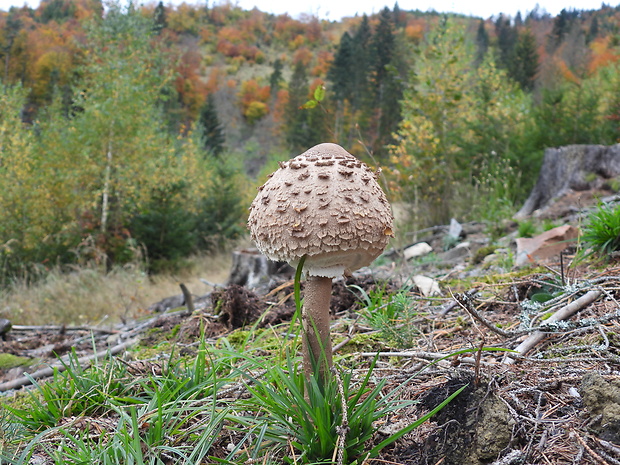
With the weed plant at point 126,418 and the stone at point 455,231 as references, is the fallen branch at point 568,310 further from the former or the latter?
the stone at point 455,231

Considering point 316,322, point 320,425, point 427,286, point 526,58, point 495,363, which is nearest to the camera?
point 320,425

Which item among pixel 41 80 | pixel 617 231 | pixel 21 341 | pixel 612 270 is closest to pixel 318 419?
pixel 612 270

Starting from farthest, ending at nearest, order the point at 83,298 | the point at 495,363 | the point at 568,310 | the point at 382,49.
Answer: the point at 382,49 < the point at 83,298 < the point at 568,310 < the point at 495,363

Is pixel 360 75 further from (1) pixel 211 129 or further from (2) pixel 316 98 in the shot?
(2) pixel 316 98

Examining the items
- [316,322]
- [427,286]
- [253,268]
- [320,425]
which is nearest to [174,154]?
[253,268]

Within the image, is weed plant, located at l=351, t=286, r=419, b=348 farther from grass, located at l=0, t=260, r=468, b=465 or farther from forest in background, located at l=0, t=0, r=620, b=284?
forest in background, located at l=0, t=0, r=620, b=284

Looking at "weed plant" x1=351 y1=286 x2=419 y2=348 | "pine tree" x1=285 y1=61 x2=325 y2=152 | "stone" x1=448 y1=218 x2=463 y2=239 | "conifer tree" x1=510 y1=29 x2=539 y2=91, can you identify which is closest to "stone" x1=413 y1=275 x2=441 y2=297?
"weed plant" x1=351 y1=286 x2=419 y2=348

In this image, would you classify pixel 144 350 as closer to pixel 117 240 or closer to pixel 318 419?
pixel 318 419
